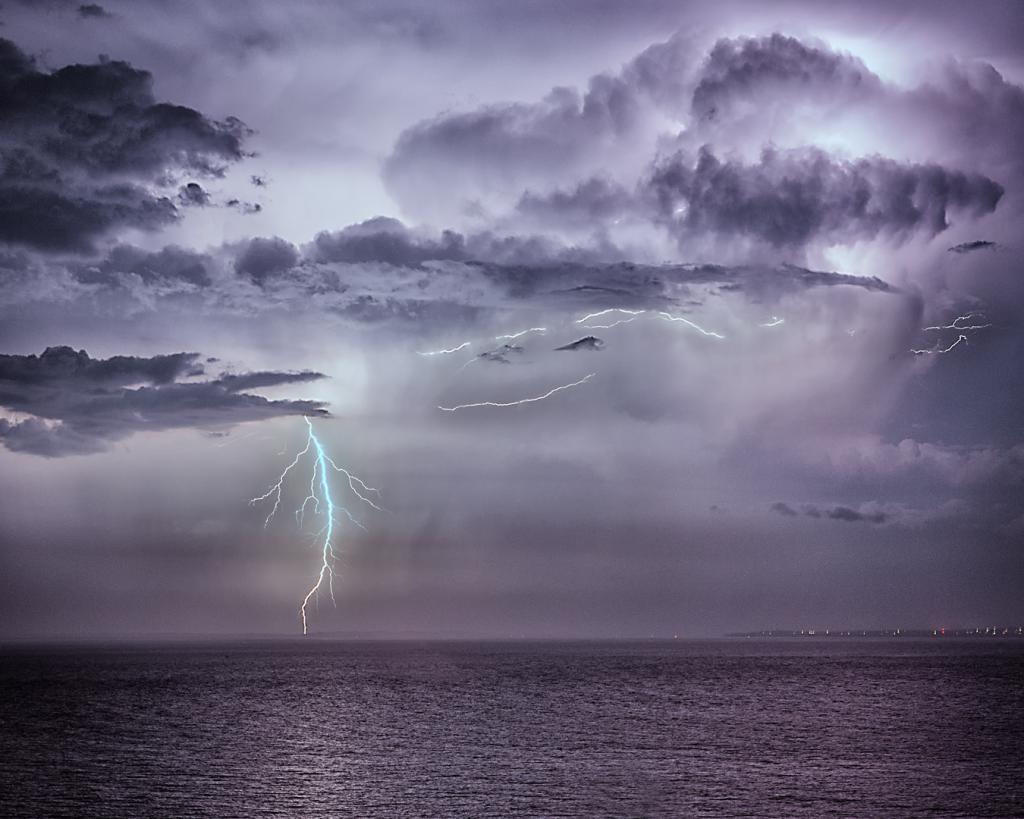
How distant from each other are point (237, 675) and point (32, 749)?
305ft

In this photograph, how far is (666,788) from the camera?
146 ft

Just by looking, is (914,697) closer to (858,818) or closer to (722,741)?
(722,741)

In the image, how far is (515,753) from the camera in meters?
55.0

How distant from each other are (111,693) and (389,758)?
6200 centimetres

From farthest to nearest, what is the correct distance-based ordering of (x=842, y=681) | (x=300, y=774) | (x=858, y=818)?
(x=842, y=681) < (x=300, y=774) < (x=858, y=818)

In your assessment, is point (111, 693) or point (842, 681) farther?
point (842, 681)

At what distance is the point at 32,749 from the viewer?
56.8m

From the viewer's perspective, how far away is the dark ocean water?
41406 millimetres

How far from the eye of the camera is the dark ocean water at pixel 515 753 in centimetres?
4141

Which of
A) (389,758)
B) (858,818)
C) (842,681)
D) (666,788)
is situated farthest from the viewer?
(842,681)

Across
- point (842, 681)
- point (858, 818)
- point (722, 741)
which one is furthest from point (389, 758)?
point (842, 681)

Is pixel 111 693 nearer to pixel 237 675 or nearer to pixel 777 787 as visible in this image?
pixel 237 675

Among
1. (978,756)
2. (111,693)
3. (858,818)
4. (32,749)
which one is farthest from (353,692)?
(858,818)

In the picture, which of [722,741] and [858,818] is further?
[722,741]
